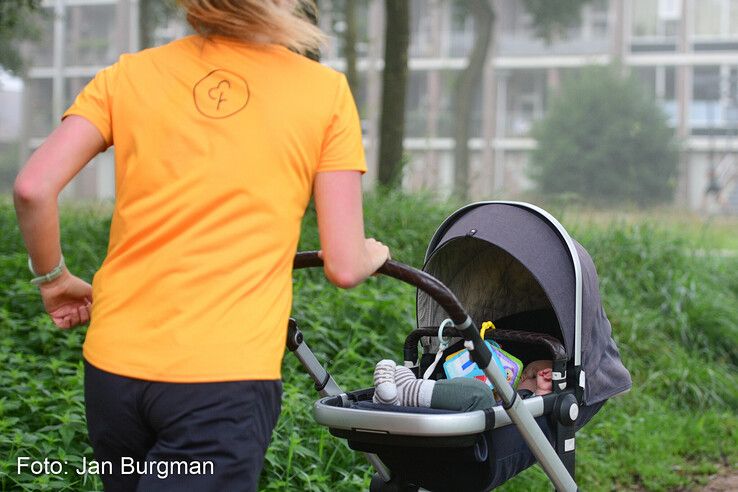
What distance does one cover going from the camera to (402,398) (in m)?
3.15

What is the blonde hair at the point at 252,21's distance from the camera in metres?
2.01

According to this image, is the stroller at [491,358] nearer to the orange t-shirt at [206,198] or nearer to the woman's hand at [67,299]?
the orange t-shirt at [206,198]

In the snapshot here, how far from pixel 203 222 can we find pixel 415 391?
4.43 feet

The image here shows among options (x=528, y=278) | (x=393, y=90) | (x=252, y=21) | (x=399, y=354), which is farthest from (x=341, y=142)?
(x=393, y=90)

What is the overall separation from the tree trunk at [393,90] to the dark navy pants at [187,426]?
733 centimetres

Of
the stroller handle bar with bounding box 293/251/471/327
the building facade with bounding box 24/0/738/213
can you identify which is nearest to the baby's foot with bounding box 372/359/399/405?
the stroller handle bar with bounding box 293/251/471/327

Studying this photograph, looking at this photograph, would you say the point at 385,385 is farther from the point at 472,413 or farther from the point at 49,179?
the point at 49,179

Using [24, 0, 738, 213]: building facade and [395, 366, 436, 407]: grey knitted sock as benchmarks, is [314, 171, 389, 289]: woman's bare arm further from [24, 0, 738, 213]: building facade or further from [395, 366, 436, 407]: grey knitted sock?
[24, 0, 738, 213]: building facade

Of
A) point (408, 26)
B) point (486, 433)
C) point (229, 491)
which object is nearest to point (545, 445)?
point (486, 433)

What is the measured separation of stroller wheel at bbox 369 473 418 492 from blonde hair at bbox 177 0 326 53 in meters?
1.64

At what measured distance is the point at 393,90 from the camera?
971 centimetres

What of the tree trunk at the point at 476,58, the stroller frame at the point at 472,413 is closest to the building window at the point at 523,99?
the tree trunk at the point at 476,58

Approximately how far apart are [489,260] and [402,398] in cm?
102

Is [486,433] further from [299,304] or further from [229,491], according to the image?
[299,304]
